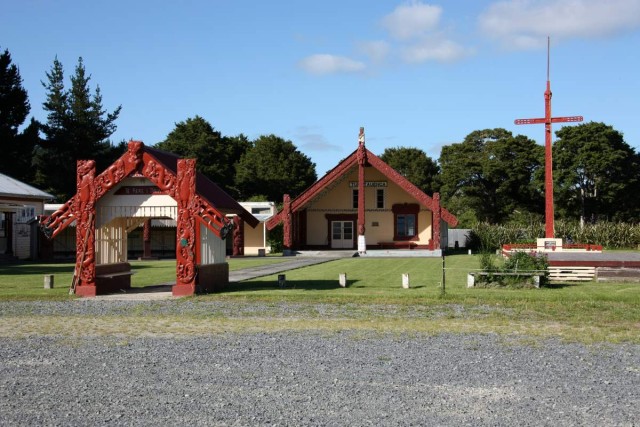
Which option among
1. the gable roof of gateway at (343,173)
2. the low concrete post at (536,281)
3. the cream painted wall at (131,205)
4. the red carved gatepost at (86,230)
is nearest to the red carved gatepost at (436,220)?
the gable roof of gateway at (343,173)

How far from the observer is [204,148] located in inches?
2790

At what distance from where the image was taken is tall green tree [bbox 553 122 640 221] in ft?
184

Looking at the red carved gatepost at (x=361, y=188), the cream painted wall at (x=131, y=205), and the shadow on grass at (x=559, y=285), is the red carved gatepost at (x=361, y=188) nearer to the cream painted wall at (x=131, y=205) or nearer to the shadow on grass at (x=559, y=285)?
the shadow on grass at (x=559, y=285)

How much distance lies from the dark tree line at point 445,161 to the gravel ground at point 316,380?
47564mm

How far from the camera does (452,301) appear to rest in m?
17.1

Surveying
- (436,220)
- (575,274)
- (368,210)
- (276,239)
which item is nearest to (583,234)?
(436,220)

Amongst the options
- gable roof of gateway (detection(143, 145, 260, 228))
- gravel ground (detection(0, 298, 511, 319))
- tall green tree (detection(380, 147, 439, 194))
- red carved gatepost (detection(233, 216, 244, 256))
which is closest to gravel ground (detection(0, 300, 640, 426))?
gravel ground (detection(0, 298, 511, 319))

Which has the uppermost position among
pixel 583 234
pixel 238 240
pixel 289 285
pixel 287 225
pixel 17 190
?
pixel 17 190

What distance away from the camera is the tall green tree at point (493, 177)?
62.9m

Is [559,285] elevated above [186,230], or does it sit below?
below

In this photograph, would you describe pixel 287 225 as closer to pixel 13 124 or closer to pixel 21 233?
pixel 21 233

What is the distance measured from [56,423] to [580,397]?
5.75 meters

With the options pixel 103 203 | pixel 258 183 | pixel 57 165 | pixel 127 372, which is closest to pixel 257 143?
pixel 258 183

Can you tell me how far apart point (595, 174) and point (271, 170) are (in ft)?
110
